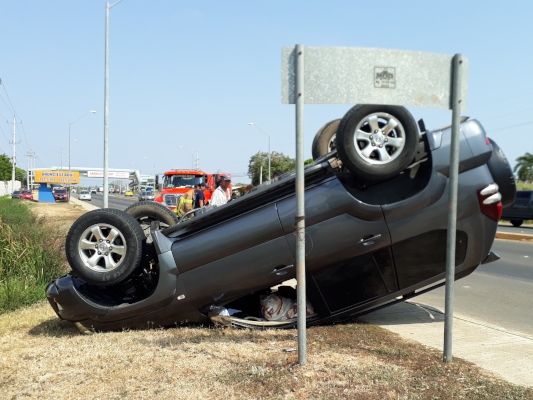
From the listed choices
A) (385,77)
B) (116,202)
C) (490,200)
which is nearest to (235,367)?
(385,77)

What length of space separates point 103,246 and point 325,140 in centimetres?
270

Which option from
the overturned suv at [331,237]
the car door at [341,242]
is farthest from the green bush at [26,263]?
the car door at [341,242]

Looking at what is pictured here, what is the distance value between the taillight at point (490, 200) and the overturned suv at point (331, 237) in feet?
0.03

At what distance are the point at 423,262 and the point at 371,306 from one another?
66 cm

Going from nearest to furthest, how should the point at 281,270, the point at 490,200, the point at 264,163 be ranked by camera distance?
the point at 490,200, the point at 281,270, the point at 264,163

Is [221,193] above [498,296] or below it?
above

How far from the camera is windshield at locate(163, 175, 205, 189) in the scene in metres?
25.6

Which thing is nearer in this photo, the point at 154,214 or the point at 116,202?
the point at 154,214

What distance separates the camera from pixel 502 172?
18.1 feet

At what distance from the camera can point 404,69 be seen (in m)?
4.50

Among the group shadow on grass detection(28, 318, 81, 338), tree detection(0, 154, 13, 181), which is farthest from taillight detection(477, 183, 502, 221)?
tree detection(0, 154, 13, 181)

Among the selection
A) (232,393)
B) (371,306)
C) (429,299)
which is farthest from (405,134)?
(429,299)

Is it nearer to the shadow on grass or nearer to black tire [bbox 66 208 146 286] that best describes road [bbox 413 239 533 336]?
black tire [bbox 66 208 146 286]

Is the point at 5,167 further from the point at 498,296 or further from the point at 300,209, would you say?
the point at 300,209
